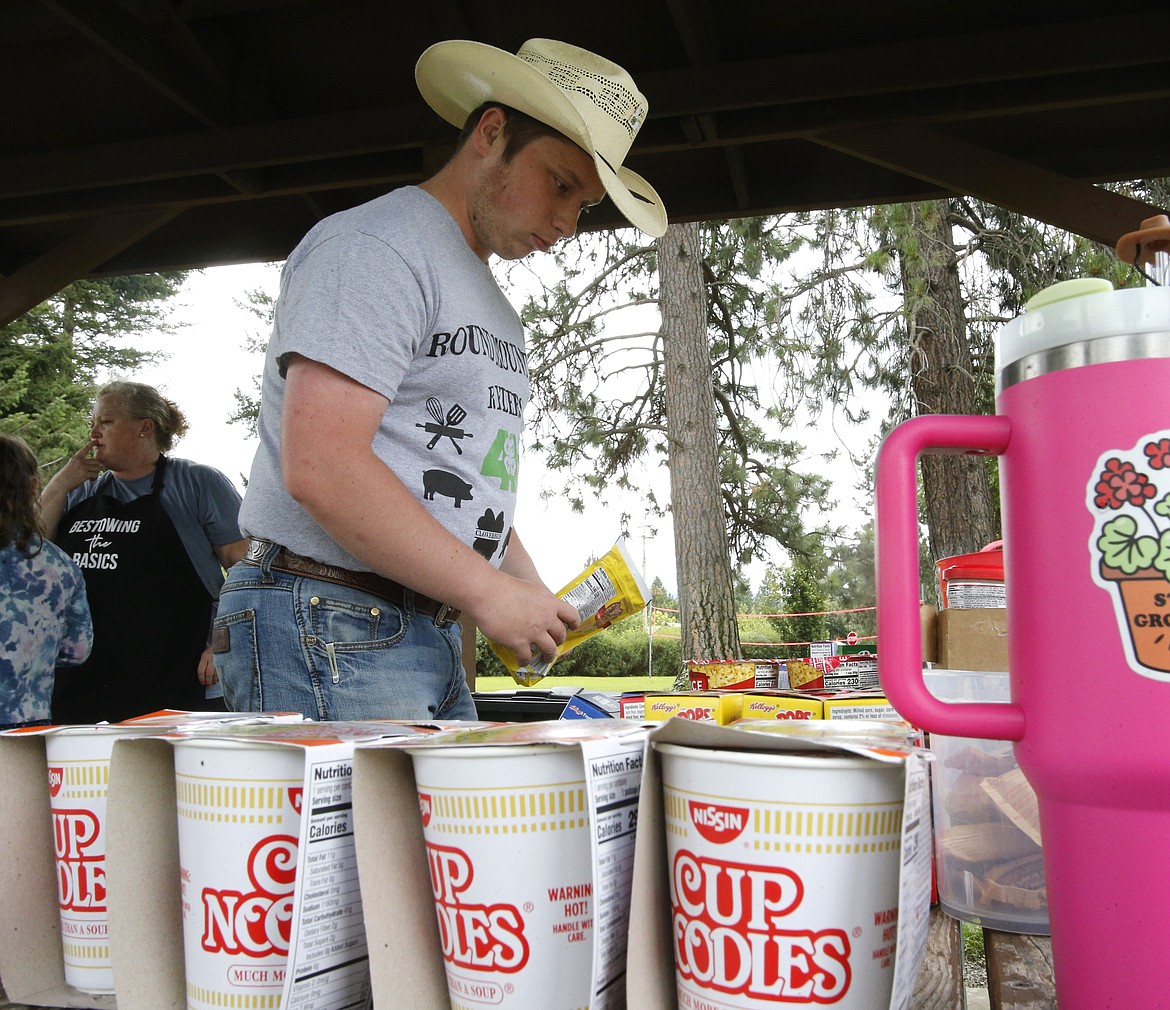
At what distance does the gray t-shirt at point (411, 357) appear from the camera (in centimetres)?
110

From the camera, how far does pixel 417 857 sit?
582mm

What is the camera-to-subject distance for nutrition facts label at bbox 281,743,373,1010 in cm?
54

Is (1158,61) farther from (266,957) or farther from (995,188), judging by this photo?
(266,957)

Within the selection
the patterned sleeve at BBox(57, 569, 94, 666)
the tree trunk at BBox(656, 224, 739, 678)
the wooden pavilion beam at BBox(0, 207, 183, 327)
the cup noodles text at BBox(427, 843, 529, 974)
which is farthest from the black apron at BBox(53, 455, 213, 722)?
the tree trunk at BBox(656, 224, 739, 678)

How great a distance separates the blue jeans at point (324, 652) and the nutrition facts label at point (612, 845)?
70cm

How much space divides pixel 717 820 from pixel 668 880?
75mm

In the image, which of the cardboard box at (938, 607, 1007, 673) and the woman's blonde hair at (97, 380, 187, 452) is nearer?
the cardboard box at (938, 607, 1007, 673)

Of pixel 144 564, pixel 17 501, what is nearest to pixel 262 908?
pixel 17 501

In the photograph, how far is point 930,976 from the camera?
2.10 feet

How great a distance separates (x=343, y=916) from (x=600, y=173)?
1048 mm

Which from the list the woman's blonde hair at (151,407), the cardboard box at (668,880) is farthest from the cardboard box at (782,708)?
the woman's blonde hair at (151,407)

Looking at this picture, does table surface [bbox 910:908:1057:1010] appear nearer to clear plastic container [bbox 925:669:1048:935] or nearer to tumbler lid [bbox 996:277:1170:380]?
clear plastic container [bbox 925:669:1048:935]

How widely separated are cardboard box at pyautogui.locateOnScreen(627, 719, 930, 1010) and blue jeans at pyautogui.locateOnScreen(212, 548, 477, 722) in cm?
71

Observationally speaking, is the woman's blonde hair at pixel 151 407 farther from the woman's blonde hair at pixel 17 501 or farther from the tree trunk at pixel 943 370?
the tree trunk at pixel 943 370
